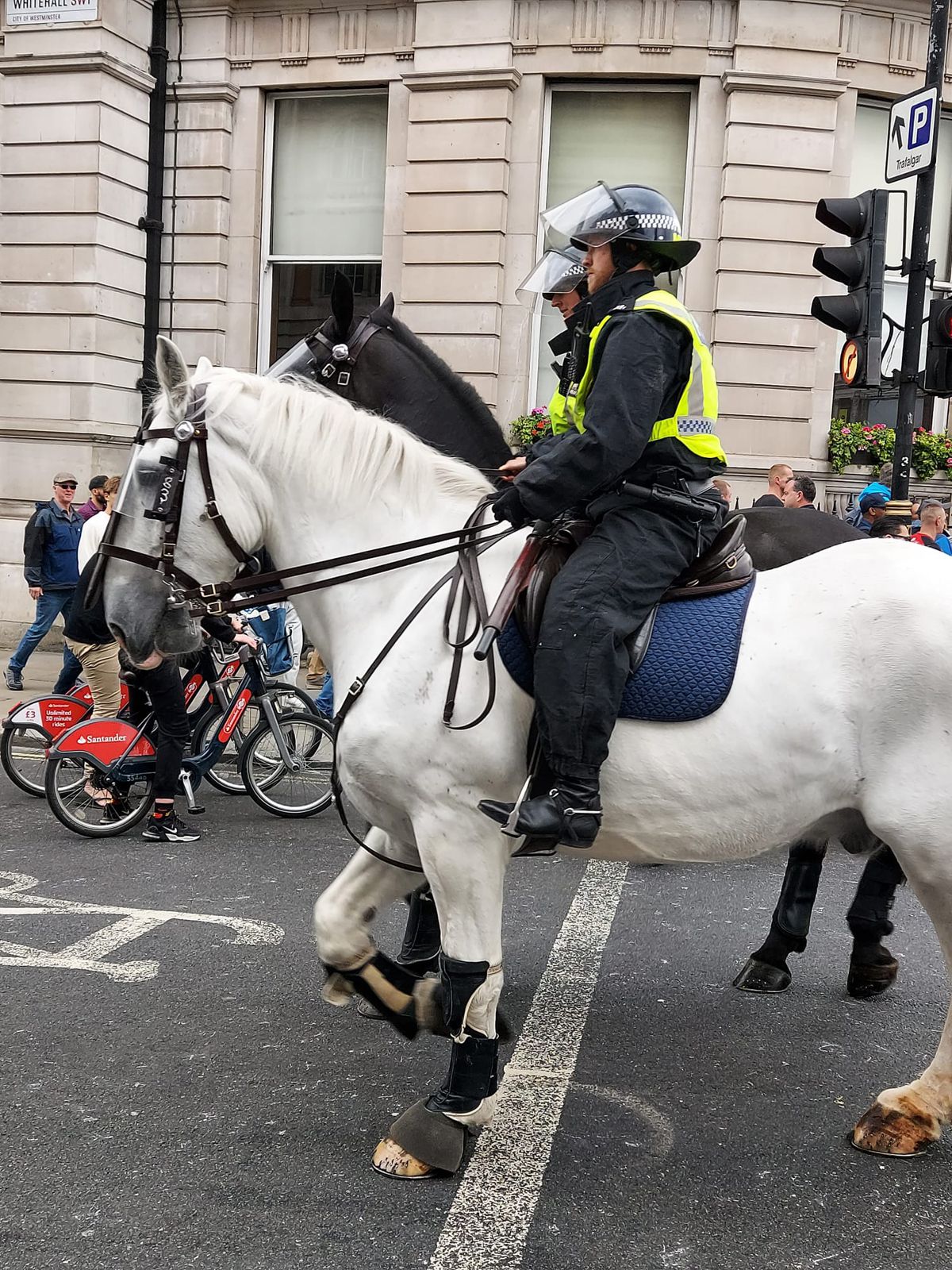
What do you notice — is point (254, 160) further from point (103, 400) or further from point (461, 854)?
point (461, 854)

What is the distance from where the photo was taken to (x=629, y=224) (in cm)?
332

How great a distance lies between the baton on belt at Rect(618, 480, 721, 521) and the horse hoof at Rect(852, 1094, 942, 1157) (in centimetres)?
176

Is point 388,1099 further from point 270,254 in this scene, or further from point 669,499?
point 270,254

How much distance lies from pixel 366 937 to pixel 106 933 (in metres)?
1.93

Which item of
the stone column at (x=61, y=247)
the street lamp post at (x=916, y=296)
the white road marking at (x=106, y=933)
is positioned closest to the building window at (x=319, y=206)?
the stone column at (x=61, y=247)

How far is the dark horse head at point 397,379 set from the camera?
536 cm

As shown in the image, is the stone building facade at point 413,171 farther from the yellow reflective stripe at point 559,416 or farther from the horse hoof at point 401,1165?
the horse hoof at point 401,1165

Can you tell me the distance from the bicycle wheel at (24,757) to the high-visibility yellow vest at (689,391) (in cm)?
553

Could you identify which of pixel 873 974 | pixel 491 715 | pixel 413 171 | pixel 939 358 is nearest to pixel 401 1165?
pixel 491 715

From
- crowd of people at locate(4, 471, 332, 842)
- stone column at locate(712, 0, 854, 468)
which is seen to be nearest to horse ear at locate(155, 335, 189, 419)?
crowd of people at locate(4, 471, 332, 842)

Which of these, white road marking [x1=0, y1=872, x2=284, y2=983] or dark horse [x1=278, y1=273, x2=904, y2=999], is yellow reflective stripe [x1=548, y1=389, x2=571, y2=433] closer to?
dark horse [x1=278, y1=273, x2=904, y2=999]

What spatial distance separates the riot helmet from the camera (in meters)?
3.32

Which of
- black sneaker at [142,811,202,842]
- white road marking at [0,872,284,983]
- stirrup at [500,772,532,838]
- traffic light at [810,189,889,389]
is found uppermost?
traffic light at [810,189,889,389]

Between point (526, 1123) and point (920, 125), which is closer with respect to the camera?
point (526, 1123)
